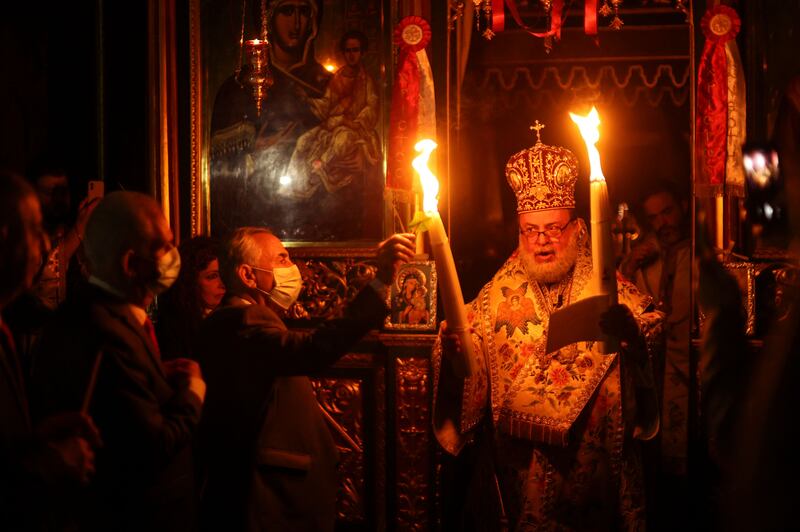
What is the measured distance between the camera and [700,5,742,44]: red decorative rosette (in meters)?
4.59

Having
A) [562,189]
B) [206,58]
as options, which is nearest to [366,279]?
[562,189]

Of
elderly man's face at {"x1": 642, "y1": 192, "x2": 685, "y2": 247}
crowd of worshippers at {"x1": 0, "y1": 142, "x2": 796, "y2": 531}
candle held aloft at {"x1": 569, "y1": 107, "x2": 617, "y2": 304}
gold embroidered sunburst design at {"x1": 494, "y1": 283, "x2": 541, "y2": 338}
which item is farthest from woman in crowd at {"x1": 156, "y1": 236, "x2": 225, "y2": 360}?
elderly man's face at {"x1": 642, "y1": 192, "x2": 685, "y2": 247}

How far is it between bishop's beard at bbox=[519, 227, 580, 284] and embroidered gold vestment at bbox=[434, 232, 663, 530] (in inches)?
1.8

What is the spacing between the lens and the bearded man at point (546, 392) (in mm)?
4191

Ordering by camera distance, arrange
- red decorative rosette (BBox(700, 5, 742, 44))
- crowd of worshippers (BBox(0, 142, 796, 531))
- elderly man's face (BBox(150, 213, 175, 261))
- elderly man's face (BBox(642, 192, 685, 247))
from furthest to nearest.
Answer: elderly man's face (BBox(642, 192, 685, 247)), red decorative rosette (BBox(700, 5, 742, 44)), elderly man's face (BBox(150, 213, 175, 261)), crowd of worshippers (BBox(0, 142, 796, 531))

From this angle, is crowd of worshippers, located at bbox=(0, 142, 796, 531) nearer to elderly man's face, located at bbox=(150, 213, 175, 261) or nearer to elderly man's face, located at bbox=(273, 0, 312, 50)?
elderly man's face, located at bbox=(150, 213, 175, 261)

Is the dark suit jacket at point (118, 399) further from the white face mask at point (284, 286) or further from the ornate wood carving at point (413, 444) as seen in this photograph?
the ornate wood carving at point (413, 444)

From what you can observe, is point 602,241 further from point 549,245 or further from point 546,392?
point 546,392

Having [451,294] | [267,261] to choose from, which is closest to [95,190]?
[267,261]

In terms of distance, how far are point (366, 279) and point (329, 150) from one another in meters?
0.85

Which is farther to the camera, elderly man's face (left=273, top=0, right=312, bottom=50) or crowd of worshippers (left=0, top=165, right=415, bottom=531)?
elderly man's face (left=273, top=0, right=312, bottom=50)

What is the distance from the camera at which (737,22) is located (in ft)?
15.1

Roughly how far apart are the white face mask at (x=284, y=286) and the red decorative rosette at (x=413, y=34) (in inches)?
73.6

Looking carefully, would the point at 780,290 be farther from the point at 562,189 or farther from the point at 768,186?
the point at 768,186
